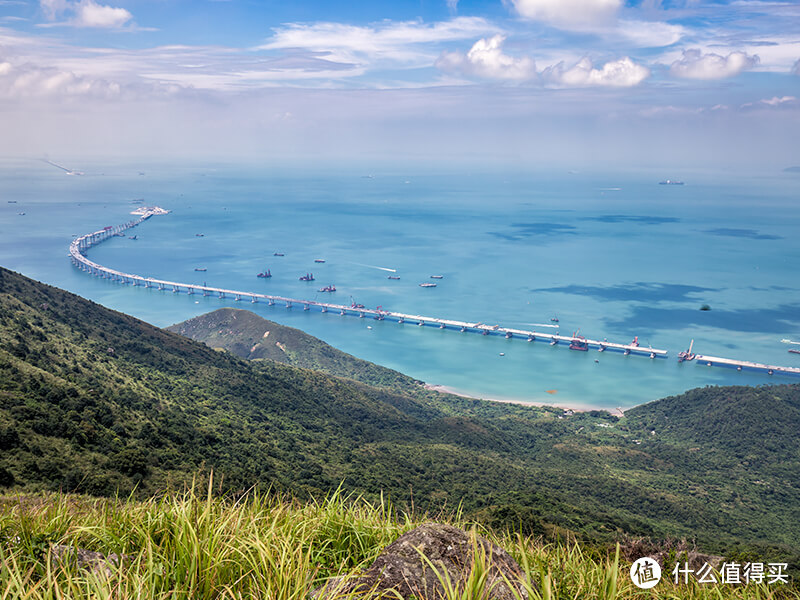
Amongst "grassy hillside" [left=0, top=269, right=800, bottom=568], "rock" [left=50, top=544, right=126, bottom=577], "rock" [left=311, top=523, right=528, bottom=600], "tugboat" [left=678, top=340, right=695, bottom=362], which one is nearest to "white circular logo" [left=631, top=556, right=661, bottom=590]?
"rock" [left=311, top=523, right=528, bottom=600]

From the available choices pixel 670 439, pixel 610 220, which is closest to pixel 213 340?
pixel 670 439

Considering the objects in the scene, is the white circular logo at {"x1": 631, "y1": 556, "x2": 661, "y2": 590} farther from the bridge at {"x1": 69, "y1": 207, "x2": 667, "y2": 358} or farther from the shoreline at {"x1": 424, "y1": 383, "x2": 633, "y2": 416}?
the bridge at {"x1": 69, "y1": 207, "x2": 667, "y2": 358}

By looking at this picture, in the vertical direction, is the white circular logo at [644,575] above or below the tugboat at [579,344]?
above

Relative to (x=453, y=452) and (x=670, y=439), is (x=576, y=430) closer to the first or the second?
(x=670, y=439)

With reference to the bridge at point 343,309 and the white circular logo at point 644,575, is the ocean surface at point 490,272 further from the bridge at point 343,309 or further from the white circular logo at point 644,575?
the white circular logo at point 644,575

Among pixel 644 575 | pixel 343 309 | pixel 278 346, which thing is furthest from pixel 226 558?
pixel 343 309

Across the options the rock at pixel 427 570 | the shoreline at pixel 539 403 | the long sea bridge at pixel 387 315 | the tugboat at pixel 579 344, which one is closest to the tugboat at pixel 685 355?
the long sea bridge at pixel 387 315
